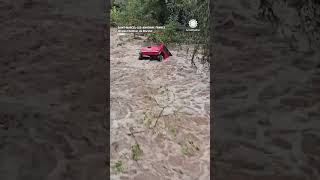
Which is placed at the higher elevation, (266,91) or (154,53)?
(154,53)

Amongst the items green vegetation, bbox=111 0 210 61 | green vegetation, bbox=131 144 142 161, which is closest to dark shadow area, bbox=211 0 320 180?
green vegetation, bbox=131 144 142 161

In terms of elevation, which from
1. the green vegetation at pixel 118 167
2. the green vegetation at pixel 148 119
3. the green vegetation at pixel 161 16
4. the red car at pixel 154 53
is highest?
the green vegetation at pixel 161 16

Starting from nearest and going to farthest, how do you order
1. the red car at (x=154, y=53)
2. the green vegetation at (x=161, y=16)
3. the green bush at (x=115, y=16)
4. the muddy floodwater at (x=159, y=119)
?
the muddy floodwater at (x=159, y=119), the red car at (x=154, y=53), the green vegetation at (x=161, y=16), the green bush at (x=115, y=16)

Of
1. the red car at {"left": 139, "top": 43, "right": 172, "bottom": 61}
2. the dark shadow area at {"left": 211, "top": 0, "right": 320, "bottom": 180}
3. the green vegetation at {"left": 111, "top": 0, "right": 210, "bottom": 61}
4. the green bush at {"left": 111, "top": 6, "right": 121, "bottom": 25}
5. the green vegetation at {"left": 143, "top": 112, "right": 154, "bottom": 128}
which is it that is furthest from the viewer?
the green bush at {"left": 111, "top": 6, "right": 121, "bottom": 25}

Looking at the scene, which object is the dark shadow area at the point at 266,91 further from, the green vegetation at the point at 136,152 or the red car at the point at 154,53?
the red car at the point at 154,53

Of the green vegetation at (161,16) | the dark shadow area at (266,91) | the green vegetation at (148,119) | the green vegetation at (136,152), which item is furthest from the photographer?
the green vegetation at (161,16)

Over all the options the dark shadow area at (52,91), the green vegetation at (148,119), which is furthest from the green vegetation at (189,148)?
the dark shadow area at (52,91)

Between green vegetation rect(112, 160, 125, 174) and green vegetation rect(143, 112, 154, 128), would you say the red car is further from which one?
green vegetation rect(112, 160, 125, 174)

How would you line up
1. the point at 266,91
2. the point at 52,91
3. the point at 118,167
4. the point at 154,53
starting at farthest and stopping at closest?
the point at 154,53 < the point at 52,91 < the point at 266,91 < the point at 118,167

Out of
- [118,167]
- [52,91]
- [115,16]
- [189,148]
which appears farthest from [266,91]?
[115,16]

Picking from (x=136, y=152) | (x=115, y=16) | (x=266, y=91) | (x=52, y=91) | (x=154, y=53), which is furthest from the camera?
(x=115, y=16)

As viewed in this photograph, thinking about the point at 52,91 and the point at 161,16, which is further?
the point at 161,16

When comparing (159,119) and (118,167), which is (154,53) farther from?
(118,167)

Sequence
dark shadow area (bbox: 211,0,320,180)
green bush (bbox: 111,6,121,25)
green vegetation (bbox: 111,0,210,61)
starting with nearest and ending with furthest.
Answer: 1. dark shadow area (bbox: 211,0,320,180)
2. green vegetation (bbox: 111,0,210,61)
3. green bush (bbox: 111,6,121,25)
